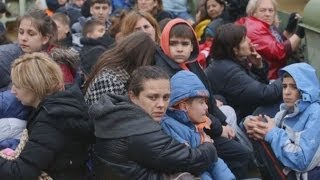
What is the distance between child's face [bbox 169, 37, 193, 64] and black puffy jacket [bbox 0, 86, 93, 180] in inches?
41.3

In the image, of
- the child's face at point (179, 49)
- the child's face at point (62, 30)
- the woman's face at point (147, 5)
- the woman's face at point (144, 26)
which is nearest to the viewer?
the child's face at point (179, 49)

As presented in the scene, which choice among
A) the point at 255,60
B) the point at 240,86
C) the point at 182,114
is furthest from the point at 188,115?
the point at 255,60

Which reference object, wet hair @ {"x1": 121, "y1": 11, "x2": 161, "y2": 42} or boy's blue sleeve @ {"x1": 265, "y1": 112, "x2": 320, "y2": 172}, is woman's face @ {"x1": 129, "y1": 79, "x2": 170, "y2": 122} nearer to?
boy's blue sleeve @ {"x1": 265, "y1": 112, "x2": 320, "y2": 172}

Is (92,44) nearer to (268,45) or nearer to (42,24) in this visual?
(42,24)

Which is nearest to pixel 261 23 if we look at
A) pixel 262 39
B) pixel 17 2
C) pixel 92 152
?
pixel 262 39

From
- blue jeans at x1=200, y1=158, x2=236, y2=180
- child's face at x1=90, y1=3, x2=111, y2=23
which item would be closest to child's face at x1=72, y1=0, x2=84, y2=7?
child's face at x1=90, y1=3, x2=111, y2=23

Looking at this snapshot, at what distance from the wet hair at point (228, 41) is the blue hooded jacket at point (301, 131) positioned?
2.80 ft

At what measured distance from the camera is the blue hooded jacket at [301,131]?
388cm

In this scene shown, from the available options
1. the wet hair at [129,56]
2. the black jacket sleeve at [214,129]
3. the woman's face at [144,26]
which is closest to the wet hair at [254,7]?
the woman's face at [144,26]

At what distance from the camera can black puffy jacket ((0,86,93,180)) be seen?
10.3ft

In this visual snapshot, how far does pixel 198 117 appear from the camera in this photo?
360 cm

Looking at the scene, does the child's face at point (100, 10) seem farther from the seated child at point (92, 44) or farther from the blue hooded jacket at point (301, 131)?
the blue hooded jacket at point (301, 131)

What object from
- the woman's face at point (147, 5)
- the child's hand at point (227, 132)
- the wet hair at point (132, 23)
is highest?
the wet hair at point (132, 23)

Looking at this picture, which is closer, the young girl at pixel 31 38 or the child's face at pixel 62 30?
the young girl at pixel 31 38
